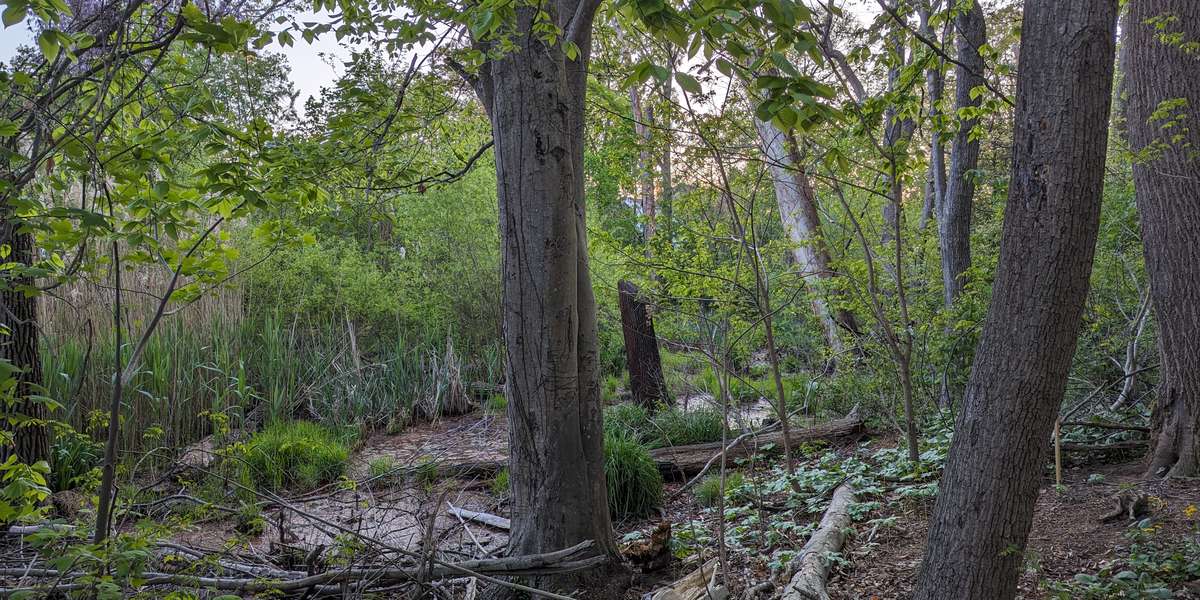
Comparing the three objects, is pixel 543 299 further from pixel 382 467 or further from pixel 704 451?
pixel 704 451

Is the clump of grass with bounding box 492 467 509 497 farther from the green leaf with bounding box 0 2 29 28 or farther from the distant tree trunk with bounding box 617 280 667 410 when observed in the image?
the green leaf with bounding box 0 2 29 28

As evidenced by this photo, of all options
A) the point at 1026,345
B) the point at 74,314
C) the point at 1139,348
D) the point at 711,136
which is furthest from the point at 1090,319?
the point at 74,314

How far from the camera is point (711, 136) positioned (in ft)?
13.2

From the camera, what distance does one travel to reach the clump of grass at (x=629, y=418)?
6352mm

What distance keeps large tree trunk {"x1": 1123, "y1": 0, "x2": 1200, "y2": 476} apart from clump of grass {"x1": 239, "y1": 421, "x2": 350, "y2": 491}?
5374 mm

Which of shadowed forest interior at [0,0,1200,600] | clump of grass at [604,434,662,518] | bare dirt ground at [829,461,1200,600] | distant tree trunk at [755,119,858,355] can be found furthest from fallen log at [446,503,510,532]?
distant tree trunk at [755,119,858,355]

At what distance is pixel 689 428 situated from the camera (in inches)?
258

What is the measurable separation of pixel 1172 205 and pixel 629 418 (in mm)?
4245

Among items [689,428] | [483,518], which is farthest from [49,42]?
[689,428]

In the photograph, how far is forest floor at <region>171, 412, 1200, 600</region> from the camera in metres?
3.28

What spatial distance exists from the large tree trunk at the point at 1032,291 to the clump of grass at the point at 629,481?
2.72 m

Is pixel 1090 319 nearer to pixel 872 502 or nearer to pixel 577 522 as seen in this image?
pixel 872 502

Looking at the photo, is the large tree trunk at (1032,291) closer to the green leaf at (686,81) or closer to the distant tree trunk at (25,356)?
the green leaf at (686,81)

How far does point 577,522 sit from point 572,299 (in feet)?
3.16
